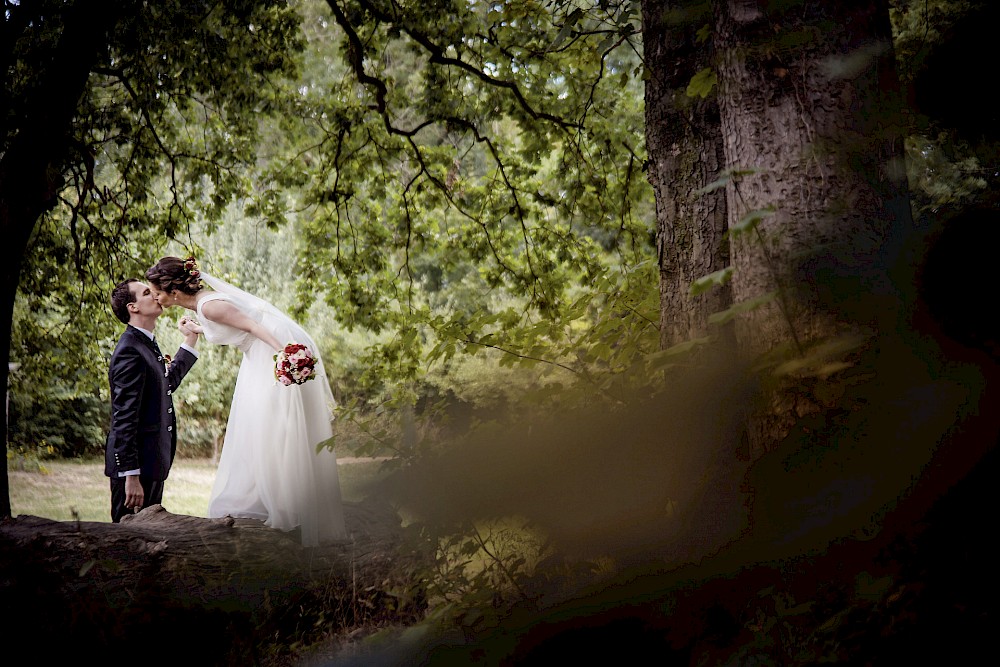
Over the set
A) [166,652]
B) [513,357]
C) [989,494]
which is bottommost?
[166,652]

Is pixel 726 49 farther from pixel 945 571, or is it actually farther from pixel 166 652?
pixel 166 652

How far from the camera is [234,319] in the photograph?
15.1 ft

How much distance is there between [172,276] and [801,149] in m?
4.10

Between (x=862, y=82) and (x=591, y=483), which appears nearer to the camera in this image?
(x=591, y=483)

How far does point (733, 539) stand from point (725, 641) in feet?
0.75

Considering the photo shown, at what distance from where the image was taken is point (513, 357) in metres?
2.71

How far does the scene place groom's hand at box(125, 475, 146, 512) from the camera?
4.42 metres

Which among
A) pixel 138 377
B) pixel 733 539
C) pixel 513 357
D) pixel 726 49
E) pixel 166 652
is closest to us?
pixel 733 539

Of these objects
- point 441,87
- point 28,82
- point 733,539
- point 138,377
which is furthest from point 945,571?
point 28,82

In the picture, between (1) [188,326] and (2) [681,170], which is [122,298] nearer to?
(1) [188,326]

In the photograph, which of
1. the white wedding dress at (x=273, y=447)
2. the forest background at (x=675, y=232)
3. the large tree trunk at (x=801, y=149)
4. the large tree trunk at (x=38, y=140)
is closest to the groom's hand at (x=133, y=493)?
the white wedding dress at (x=273, y=447)

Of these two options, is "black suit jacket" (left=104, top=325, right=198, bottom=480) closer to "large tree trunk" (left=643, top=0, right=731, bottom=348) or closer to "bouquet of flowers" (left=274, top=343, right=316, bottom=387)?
"bouquet of flowers" (left=274, top=343, right=316, bottom=387)

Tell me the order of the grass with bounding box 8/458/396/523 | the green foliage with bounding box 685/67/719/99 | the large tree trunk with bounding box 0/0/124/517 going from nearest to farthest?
the green foliage with bounding box 685/67/719/99
the large tree trunk with bounding box 0/0/124/517
the grass with bounding box 8/458/396/523

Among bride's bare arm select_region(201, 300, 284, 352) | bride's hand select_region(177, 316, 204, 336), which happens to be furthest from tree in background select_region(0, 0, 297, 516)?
bride's bare arm select_region(201, 300, 284, 352)
